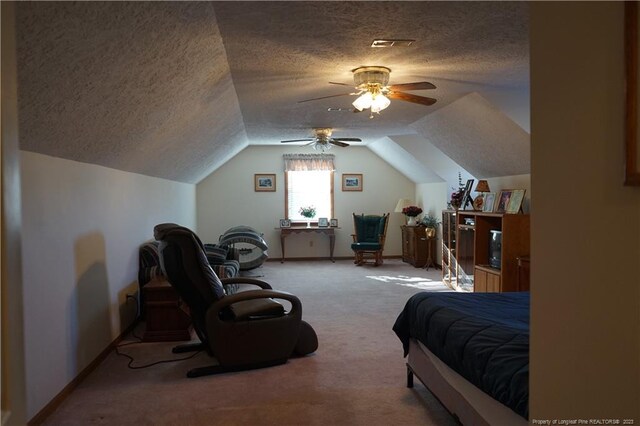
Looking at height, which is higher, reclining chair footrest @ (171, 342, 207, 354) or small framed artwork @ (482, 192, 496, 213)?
small framed artwork @ (482, 192, 496, 213)

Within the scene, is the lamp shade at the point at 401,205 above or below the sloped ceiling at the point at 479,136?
below

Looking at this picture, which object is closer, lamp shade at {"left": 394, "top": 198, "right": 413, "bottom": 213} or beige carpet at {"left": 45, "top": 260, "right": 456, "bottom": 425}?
beige carpet at {"left": 45, "top": 260, "right": 456, "bottom": 425}

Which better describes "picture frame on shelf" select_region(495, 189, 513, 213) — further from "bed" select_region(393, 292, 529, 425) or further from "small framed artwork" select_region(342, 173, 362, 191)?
"small framed artwork" select_region(342, 173, 362, 191)

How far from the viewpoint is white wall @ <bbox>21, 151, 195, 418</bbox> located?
8.91ft

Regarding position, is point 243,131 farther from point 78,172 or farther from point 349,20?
point 349,20

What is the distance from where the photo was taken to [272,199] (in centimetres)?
974

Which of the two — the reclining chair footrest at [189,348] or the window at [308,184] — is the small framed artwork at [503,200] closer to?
the reclining chair footrest at [189,348]

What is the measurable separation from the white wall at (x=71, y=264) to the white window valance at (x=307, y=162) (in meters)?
4.92

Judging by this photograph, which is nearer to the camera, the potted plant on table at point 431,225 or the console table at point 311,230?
the potted plant on table at point 431,225

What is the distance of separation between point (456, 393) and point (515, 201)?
3.45 metres

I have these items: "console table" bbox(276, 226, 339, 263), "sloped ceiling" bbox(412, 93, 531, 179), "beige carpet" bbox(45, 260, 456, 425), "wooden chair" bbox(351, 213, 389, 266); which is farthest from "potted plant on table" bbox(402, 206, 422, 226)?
"beige carpet" bbox(45, 260, 456, 425)

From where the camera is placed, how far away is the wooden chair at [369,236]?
8930mm

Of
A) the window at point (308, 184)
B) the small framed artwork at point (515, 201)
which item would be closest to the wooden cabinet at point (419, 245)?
the window at point (308, 184)

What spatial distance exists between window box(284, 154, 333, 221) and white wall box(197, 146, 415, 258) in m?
0.13
